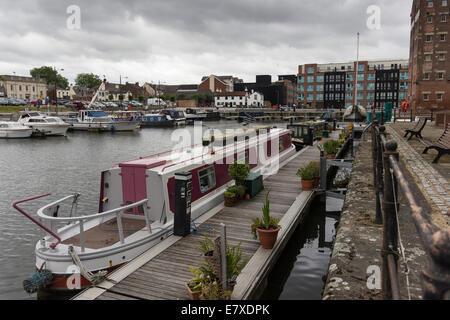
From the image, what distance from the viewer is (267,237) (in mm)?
9250

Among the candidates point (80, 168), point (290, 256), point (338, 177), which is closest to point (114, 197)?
point (290, 256)

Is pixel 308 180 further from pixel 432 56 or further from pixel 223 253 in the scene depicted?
pixel 432 56

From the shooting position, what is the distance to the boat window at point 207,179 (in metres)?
12.6

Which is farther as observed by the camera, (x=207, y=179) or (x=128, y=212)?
(x=207, y=179)

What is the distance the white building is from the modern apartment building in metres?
64.6

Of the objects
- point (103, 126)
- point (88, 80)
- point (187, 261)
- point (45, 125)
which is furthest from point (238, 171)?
point (88, 80)

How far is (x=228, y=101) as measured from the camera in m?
135

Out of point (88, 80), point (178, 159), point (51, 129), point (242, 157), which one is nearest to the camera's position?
point (178, 159)

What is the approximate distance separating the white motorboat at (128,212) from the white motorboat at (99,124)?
163ft

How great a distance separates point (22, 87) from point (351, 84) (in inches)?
4461

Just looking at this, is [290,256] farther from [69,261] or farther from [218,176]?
[69,261]

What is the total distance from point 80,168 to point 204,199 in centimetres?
2011
